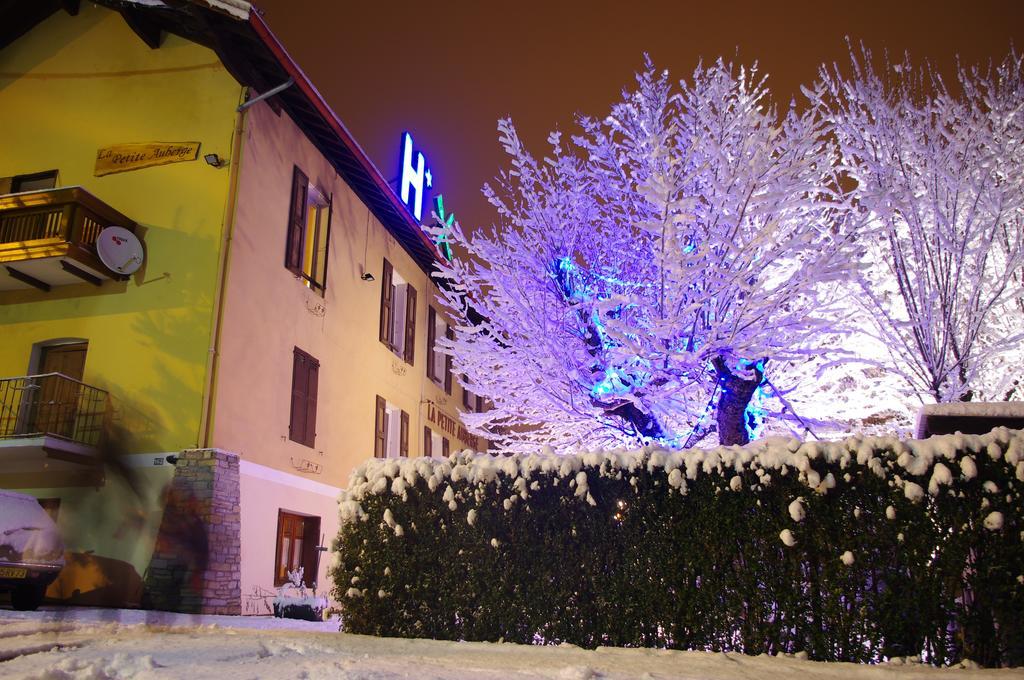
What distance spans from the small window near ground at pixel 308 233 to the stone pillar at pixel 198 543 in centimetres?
454

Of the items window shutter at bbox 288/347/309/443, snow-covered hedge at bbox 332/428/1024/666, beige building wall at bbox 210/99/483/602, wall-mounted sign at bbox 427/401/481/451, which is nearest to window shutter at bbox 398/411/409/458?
beige building wall at bbox 210/99/483/602

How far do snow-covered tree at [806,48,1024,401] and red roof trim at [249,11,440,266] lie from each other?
912 cm

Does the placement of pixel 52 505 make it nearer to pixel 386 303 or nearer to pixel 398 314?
pixel 386 303

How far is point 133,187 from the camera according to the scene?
13.4 meters

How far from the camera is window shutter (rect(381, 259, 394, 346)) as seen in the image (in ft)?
62.3

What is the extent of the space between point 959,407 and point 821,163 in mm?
3567

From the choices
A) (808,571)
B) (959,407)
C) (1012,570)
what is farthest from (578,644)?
(959,407)

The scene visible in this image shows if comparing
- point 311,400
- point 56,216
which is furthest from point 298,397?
point 56,216

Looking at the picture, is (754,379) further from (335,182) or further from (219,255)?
(335,182)

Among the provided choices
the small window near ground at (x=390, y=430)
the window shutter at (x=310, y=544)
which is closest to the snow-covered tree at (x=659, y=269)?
the window shutter at (x=310, y=544)

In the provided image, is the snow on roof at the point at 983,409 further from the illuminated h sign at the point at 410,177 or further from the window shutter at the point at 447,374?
the window shutter at the point at 447,374

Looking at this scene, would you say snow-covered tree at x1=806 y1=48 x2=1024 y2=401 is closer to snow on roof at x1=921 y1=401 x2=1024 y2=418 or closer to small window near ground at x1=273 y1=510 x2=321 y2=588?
snow on roof at x1=921 y1=401 x2=1024 y2=418

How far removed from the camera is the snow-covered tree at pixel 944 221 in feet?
33.1

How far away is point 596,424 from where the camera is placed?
10.3m
